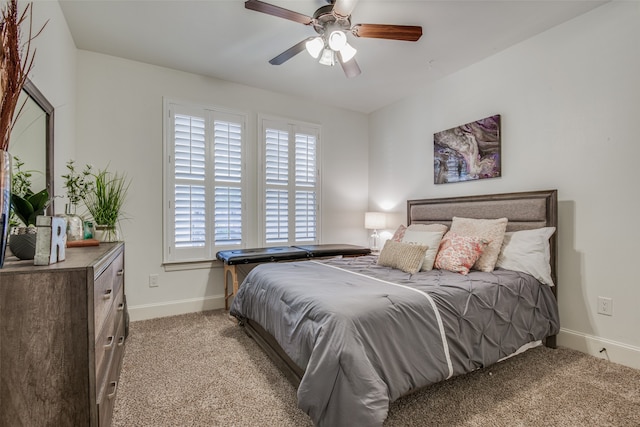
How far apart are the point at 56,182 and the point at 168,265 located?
1.32m

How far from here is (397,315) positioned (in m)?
1.61

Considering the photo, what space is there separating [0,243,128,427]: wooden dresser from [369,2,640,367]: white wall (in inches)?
126

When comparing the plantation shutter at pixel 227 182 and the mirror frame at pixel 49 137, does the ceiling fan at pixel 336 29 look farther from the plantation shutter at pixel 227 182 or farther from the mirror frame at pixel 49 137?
the plantation shutter at pixel 227 182

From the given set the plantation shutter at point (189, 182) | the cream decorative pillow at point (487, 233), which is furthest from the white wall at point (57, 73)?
the cream decorative pillow at point (487, 233)

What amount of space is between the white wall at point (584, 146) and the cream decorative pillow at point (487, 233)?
0.46m

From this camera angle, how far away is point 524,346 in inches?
87.0

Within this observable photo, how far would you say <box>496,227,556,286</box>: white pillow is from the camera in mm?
2375

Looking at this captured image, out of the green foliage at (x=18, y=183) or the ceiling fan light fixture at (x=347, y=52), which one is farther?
the ceiling fan light fixture at (x=347, y=52)

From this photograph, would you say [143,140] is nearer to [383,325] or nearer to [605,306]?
[383,325]

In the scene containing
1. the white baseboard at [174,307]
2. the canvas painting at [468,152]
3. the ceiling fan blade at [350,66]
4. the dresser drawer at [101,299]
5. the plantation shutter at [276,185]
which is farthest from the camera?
the plantation shutter at [276,185]

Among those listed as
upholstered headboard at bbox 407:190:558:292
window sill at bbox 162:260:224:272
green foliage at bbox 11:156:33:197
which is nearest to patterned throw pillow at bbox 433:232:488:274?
upholstered headboard at bbox 407:190:558:292

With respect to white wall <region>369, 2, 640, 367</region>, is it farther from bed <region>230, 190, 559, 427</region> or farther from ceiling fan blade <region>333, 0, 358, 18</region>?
ceiling fan blade <region>333, 0, 358, 18</region>

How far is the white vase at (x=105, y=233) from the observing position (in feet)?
7.30

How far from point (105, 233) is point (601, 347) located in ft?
12.6
